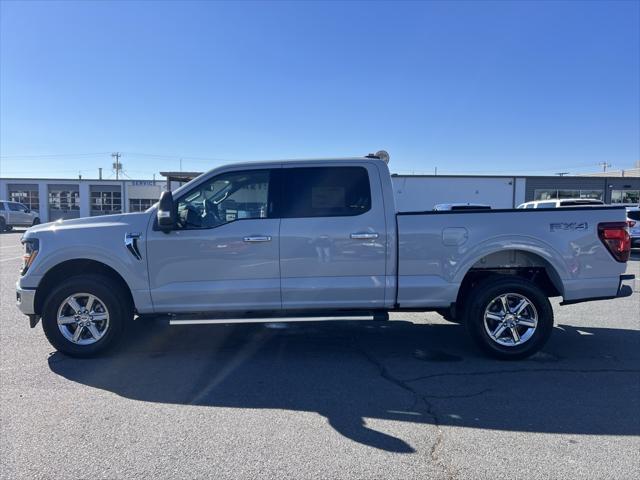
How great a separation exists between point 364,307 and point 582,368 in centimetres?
232

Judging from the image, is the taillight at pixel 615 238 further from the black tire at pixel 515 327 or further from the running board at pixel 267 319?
the running board at pixel 267 319

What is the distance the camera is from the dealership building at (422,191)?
118 feet

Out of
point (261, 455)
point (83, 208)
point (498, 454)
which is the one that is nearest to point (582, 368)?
point (498, 454)

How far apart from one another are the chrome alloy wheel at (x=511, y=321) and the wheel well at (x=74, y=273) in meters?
3.92

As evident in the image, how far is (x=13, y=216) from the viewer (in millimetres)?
30109

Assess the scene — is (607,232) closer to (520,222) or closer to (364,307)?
(520,222)

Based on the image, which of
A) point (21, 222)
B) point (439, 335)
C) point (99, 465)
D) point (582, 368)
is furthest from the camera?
point (21, 222)

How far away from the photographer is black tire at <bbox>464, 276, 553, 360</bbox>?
5.07m

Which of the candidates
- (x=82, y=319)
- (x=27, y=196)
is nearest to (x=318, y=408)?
(x=82, y=319)

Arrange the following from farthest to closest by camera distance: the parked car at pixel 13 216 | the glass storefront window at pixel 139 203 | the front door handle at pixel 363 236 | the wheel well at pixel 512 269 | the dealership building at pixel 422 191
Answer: the glass storefront window at pixel 139 203
the dealership building at pixel 422 191
the parked car at pixel 13 216
the wheel well at pixel 512 269
the front door handle at pixel 363 236

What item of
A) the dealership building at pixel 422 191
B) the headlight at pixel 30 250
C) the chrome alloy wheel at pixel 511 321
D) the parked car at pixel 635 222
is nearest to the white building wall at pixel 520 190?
the dealership building at pixel 422 191

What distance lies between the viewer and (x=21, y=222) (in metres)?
30.6

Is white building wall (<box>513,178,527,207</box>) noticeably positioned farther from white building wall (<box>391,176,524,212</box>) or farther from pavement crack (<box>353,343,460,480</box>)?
pavement crack (<box>353,343,460,480</box>)

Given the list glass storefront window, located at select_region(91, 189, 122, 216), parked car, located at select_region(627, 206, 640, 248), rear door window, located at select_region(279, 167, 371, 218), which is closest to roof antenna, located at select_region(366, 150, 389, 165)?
rear door window, located at select_region(279, 167, 371, 218)
